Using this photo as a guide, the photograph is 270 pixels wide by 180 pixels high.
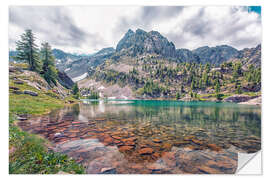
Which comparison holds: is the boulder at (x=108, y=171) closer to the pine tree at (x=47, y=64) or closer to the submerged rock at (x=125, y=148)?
the submerged rock at (x=125, y=148)

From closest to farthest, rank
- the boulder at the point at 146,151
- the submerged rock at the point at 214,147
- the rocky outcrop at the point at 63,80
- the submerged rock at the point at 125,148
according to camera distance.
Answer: the boulder at the point at 146,151 < the submerged rock at the point at 125,148 < the submerged rock at the point at 214,147 < the rocky outcrop at the point at 63,80

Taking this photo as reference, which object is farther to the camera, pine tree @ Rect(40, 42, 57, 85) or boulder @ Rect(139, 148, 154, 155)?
pine tree @ Rect(40, 42, 57, 85)

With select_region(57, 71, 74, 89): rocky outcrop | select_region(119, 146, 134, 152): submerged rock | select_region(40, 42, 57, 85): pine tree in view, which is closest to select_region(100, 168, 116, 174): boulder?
select_region(119, 146, 134, 152): submerged rock

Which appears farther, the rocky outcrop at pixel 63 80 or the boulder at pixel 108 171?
the rocky outcrop at pixel 63 80

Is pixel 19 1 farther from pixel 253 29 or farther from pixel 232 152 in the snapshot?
pixel 253 29

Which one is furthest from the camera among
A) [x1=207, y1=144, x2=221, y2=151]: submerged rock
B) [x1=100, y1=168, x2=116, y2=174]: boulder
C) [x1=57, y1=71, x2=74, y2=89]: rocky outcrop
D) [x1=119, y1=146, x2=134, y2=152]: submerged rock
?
[x1=57, y1=71, x2=74, y2=89]: rocky outcrop

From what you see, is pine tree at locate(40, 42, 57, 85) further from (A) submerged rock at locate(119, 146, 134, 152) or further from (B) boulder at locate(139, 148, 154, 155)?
(B) boulder at locate(139, 148, 154, 155)

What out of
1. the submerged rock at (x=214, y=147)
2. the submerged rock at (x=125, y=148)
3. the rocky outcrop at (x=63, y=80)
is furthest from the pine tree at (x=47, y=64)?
the rocky outcrop at (x=63, y=80)

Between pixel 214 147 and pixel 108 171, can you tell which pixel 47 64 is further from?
pixel 214 147

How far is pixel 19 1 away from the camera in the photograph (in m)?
7.49

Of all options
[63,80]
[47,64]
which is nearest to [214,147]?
[47,64]
